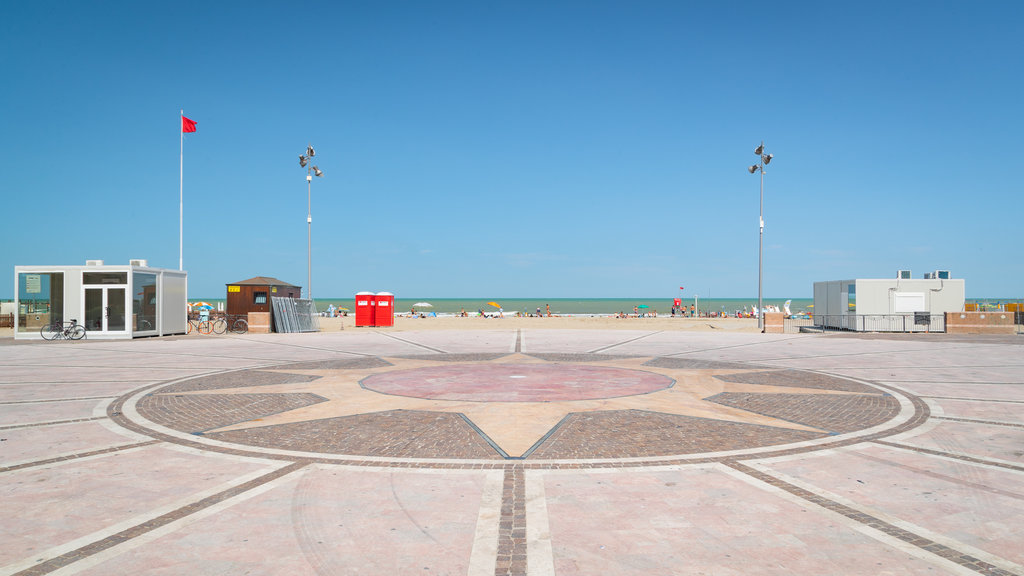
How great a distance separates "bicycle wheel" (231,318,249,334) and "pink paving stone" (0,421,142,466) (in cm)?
2350

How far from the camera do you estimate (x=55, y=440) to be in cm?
700

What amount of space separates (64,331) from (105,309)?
66.5 inches

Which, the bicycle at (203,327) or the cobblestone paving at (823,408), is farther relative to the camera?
the bicycle at (203,327)

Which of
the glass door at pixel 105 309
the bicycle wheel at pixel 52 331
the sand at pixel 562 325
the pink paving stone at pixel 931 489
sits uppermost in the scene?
the glass door at pixel 105 309

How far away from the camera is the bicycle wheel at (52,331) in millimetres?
23469

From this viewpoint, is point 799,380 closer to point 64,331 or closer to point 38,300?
point 64,331

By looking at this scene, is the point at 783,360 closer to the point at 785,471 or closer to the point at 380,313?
the point at 785,471

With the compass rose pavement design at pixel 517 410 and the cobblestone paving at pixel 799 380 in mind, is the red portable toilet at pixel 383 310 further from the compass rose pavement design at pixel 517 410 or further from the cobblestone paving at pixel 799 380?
the cobblestone paving at pixel 799 380

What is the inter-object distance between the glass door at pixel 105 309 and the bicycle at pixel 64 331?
0.35 metres

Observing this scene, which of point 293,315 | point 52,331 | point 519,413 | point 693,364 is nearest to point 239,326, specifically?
point 293,315

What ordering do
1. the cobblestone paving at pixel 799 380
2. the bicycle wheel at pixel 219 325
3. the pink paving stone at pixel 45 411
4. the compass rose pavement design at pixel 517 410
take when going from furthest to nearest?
1. the bicycle wheel at pixel 219 325
2. the cobblestone paving at pixel 799 380
3. the pink paving stone at pixel 45 411
4. the compass rose pavement design at pixel 517 410

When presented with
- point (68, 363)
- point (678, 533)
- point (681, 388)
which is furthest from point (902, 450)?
point (68, 363)

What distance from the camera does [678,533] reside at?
167 inches

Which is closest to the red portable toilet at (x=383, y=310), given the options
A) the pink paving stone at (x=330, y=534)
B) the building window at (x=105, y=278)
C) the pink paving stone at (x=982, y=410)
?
the building window at (x=105, y=278)
